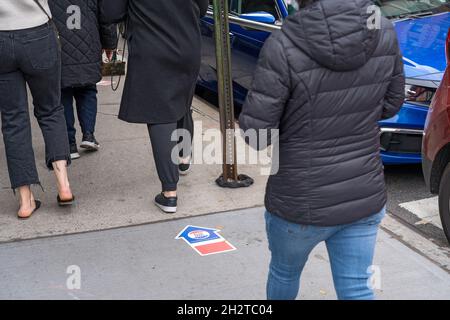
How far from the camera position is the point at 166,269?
3.74 metres

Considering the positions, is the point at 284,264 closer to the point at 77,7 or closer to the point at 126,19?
the point at 126,19

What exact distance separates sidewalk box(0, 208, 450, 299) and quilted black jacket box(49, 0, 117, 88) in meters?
1.44

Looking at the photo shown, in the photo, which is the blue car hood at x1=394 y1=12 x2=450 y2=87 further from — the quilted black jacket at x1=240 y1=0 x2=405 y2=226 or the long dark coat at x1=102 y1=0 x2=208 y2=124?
the quilted black jacket at x1=240 y1=0 x2=405 y2=226

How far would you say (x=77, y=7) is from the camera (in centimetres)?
495

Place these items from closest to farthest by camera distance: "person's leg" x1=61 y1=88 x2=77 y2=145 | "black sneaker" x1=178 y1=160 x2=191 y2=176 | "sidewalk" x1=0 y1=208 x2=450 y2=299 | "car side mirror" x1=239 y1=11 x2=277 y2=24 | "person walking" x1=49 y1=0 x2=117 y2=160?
1. "sidewalk" x1=0 y1=208 x2=450 y2=299
2. "person walking" x1=49 y1=0 x2=117 y2=160
3. "black sneaker" x1=178 y1=160 x2=191 y2=176
4. "person's leg" x1=61 y1=88 x2=77 y2=145
5. "car side mirror" x1=239 y1=11 x2=277 y2=24

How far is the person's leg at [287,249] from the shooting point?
103 inches

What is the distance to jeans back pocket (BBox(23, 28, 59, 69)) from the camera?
4039 mm

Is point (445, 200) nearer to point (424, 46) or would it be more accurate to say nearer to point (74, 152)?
point (424, 46)

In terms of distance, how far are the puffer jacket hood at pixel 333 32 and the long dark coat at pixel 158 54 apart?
6.06ft

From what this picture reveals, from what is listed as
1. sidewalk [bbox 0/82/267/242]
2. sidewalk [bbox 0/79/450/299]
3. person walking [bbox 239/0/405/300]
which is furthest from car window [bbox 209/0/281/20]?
person walking [bbox 239/0/405/300]

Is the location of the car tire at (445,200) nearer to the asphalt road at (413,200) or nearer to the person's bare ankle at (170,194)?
the asphalt road at (413,200)

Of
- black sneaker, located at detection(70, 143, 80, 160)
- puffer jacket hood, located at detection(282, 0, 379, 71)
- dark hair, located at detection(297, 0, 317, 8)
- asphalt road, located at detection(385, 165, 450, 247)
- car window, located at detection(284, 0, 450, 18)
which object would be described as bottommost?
asphalt road, located at detection(385, 165, 450, 247)

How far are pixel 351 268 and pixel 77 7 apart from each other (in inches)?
123
